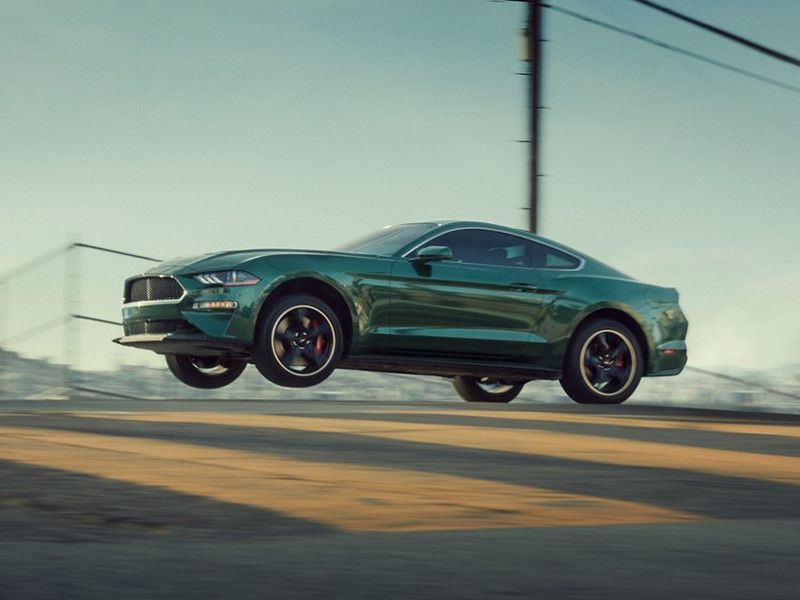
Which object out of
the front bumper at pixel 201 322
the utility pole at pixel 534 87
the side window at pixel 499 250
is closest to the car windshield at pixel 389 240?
the side window at pixel 499 250

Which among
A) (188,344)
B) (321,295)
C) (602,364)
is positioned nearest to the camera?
(188,344)

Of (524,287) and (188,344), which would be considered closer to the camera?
(188,344)

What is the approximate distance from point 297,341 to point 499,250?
2188mm

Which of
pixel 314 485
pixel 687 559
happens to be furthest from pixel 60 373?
pixel 687 559

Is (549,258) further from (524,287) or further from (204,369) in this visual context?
(204,369)

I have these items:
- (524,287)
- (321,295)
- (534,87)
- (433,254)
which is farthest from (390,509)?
(534,87)

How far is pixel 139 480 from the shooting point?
21.2 feet

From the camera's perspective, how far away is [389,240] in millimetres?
12828

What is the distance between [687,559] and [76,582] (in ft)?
6.03

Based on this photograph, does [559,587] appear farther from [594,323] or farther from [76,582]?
[594,323]

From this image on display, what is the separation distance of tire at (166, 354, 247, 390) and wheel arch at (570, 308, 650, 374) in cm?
307

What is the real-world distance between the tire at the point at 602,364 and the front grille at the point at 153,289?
3587mm

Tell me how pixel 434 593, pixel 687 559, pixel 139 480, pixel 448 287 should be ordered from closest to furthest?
pixel 434 593, pixel 687 559, pixel 139 480, pixel 448 287

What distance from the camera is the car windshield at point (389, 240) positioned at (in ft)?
41.4
